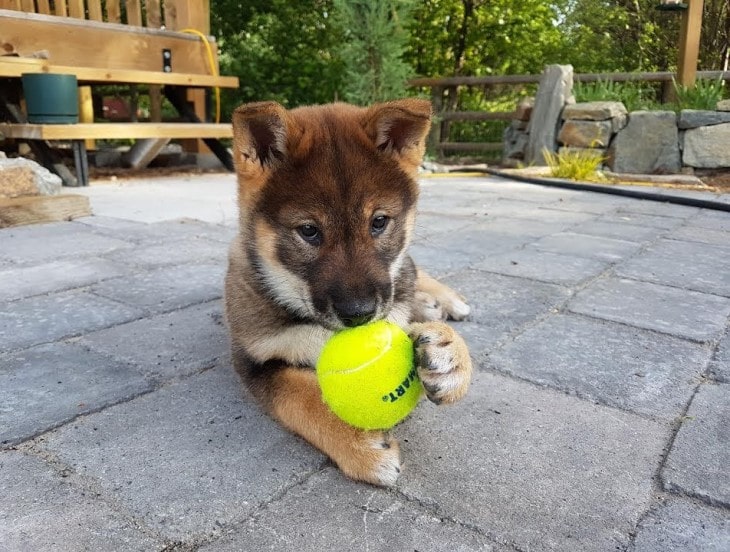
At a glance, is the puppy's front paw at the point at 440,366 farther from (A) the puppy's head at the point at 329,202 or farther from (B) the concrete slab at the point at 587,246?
(B) the concrete slab at the point at 587,246

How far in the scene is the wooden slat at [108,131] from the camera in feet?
24.3

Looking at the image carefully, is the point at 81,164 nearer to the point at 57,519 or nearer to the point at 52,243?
the point at 52,243

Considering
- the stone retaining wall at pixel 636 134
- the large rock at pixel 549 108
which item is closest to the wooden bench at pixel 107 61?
the large rock at pixel 549 108

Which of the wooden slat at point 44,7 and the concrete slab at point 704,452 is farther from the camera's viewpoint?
the wooden slat at point 44,7

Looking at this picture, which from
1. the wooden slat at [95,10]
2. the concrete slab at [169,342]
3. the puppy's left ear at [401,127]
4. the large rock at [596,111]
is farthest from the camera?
the large rock at [596,111]

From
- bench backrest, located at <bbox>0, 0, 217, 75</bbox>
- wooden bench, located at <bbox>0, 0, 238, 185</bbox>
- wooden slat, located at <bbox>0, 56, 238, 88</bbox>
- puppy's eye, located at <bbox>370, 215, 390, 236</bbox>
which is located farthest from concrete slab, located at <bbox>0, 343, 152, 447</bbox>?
bench backrest, located at <bbox>0, 0, 217, 75</bbox>

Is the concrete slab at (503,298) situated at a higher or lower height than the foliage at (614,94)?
lower

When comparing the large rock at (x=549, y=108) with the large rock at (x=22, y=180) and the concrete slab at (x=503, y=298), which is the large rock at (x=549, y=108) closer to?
the concrete slab at (x=503, y=298)

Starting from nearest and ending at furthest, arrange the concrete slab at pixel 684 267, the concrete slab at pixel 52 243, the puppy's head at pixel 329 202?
1. the puppy's head at pixel 329 202
2. the concrete slab at pixel 684 267
3. the concrete slab at pixel 52 243

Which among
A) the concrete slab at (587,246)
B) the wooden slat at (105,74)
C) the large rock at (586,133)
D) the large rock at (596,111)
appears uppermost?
the wooden slat at (105,74)

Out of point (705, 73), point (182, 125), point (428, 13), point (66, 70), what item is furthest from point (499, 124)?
point (66, 70)

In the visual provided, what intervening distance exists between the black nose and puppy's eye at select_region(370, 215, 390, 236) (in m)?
0.35

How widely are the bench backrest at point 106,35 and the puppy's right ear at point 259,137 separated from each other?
276 inches

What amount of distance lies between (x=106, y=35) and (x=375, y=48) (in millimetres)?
4679
